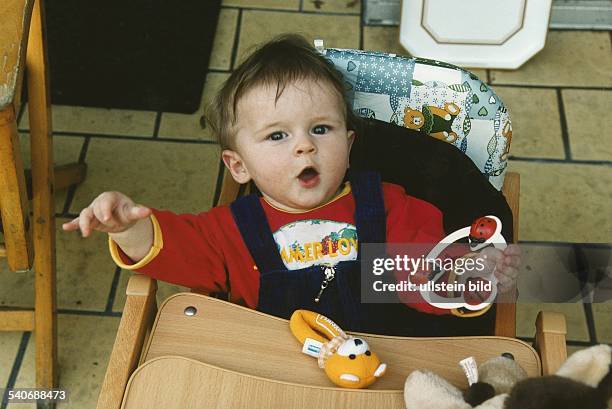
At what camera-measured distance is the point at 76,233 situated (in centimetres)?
213

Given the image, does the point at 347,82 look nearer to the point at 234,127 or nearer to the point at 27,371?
the point at 234,127

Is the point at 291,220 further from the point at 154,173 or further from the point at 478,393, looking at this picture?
the point at 154,173

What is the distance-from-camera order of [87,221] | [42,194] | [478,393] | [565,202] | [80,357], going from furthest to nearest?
[565,202], [80,357], [42,194], [87,221], [478,393]

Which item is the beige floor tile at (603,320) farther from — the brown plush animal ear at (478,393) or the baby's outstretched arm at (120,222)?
the baby's outstretched arm at (120,222)

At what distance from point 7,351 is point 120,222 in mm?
839

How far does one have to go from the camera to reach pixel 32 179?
1623mm

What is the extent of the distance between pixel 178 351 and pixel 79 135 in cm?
125

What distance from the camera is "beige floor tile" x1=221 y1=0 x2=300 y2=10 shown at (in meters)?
2.68

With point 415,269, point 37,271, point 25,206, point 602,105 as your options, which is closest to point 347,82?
point 415,269

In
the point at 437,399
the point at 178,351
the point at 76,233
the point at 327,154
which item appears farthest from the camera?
the point at 76,233

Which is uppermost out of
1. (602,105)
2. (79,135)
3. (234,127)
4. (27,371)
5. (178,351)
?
(234,127)

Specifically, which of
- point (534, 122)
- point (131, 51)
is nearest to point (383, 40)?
point (534, 122)

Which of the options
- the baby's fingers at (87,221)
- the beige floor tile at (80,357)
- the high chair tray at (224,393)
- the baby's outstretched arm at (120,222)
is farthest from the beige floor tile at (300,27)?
the high chair tray at (224,393)

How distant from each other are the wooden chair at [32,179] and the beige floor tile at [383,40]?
1207 mm
